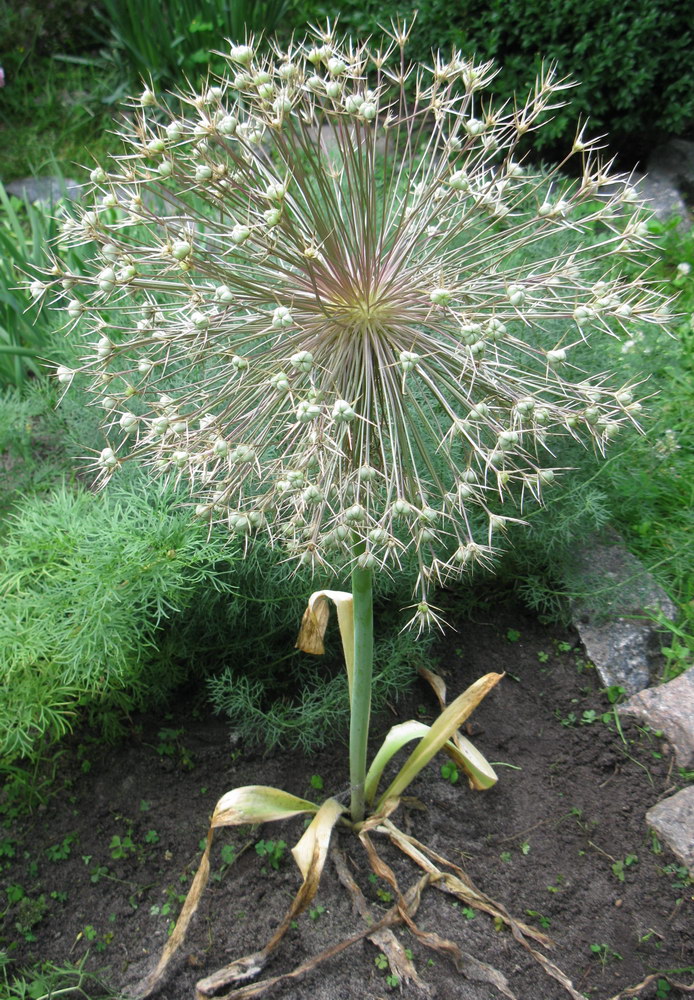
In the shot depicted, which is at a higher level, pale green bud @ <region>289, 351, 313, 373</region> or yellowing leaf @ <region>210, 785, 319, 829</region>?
pale green bud @ <region>289, 351, 313, 373</region>

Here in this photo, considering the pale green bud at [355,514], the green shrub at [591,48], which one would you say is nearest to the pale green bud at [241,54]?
the pale green bud at [355,514]

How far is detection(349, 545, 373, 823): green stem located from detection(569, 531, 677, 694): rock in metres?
0.98

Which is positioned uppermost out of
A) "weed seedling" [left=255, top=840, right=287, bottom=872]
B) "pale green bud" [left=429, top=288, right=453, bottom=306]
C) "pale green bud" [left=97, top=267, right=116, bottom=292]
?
"pale green bud" [left=429, top=288, right=453, bottom=306]

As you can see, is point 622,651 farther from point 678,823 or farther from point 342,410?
point 342,410

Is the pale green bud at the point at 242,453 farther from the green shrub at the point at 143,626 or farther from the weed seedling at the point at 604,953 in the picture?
the weed seedling at the point at 604,953

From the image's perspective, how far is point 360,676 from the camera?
2.05 metres

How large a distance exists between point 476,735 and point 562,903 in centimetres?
57

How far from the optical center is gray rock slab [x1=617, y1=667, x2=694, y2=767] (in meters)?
2.53

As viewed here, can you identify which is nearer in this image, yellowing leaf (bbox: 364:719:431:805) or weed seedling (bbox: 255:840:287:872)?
yellowing leaf (bbox: 364:719:431:805)

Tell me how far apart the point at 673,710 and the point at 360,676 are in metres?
1.15

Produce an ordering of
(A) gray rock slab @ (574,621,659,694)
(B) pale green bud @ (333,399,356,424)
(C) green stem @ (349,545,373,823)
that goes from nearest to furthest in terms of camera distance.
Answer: (B) pale green bud @ (333,399,356,424) → (C) green stem @ (349,545,373,823) → (A) gray rock slab @ (574,621,659,694)

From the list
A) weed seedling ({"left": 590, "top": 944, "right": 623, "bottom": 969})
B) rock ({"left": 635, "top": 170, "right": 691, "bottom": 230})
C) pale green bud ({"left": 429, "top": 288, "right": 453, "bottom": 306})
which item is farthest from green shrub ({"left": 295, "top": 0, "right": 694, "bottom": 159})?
weed seedling ({"left": 590, "top": 944, "right": 623, "bottom": 969})

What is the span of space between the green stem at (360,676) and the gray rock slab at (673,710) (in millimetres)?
950

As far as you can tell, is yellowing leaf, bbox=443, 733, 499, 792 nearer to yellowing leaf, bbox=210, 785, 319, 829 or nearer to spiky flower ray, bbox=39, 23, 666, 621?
yellowing leaf, bbox=210, 785, 319, 829
